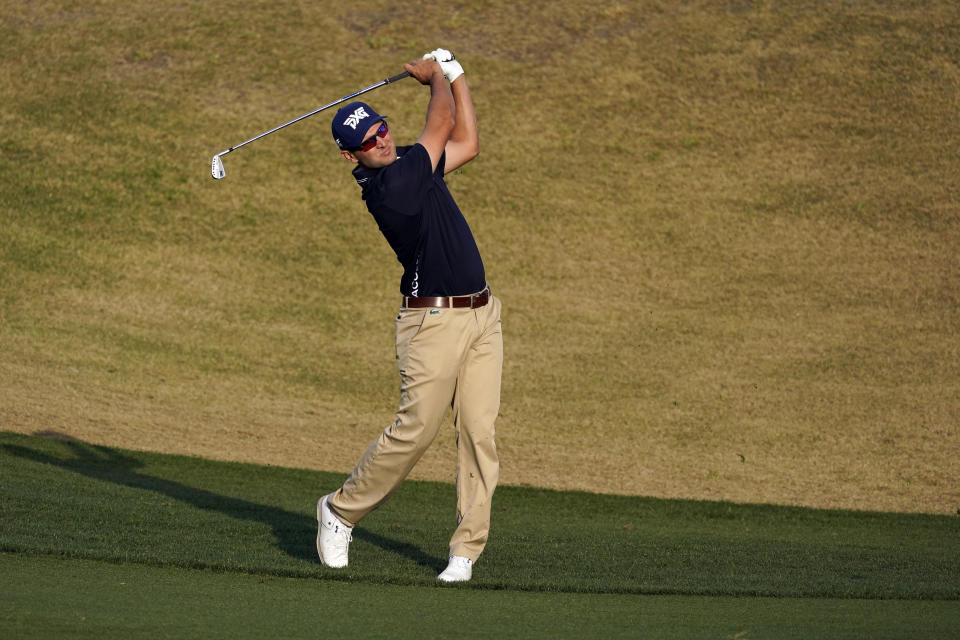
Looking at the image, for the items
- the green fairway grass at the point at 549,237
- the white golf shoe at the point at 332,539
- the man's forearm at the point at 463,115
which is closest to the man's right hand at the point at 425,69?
the man's forearm at the point at 463,115

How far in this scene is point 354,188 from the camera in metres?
23.0

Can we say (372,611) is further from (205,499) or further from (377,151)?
(205,499)

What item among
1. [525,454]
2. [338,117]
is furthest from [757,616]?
[525,454]

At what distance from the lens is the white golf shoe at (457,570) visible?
5957 millimetres

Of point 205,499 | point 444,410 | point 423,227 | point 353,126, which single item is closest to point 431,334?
point 444,410

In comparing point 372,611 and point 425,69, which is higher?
point 425,69

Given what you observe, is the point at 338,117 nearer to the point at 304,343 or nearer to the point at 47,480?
the point at 47,480

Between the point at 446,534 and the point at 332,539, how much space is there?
213 centimetres

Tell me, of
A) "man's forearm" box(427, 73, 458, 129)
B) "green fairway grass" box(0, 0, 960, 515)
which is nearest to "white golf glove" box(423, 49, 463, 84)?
"man's forearm" box(427, 73, 458, 129)

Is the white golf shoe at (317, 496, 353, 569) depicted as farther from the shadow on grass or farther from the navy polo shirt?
the navy polo shirt

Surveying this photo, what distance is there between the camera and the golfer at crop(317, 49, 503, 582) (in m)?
5.84

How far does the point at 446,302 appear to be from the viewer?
5.94m

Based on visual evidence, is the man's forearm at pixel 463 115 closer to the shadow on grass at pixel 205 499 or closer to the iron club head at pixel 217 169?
the shadow on grass at pixel 205 499

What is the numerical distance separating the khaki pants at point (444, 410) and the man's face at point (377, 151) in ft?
2.51
